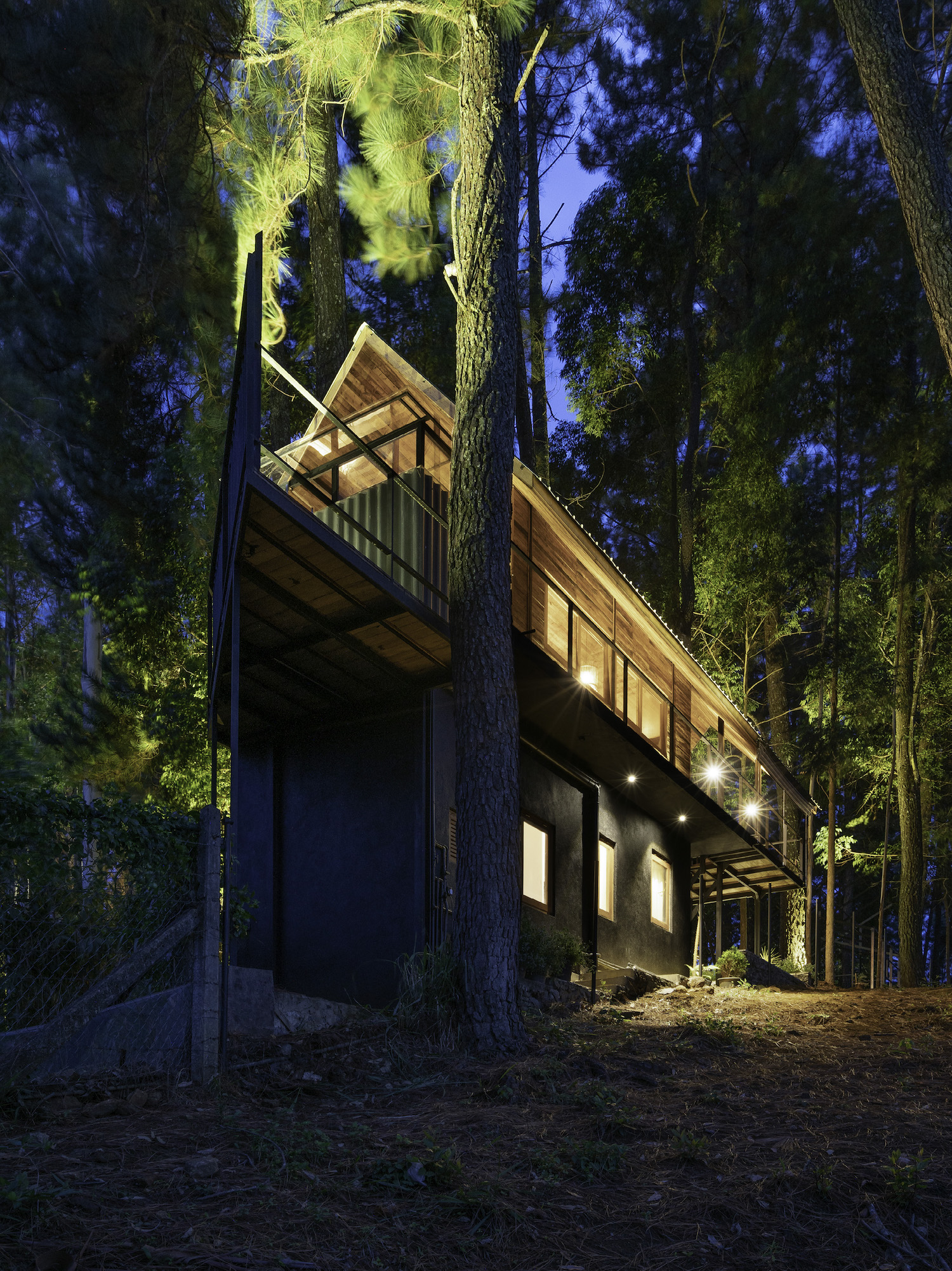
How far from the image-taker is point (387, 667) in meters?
9.90

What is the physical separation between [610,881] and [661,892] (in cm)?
248

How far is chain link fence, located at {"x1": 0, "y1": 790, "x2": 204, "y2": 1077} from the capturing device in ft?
17.7

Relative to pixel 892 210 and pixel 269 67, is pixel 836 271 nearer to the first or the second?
pixel 892 210

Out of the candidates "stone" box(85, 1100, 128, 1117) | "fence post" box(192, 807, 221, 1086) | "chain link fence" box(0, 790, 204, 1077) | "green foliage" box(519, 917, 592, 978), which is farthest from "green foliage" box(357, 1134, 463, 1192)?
"green foliage" box(519, 917, 592, 978)

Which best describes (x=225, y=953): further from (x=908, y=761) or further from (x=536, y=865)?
(x=908, y=761)

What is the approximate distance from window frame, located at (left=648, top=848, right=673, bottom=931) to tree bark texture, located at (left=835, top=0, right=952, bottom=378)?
29.5 ft

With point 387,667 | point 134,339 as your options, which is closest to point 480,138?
point 387,667

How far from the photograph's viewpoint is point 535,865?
11.8m

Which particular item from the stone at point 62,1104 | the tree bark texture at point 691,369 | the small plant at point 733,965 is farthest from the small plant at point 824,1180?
the tree bark texture at point 691,369

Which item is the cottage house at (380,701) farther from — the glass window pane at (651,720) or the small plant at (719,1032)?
the small plant at (719,1032)

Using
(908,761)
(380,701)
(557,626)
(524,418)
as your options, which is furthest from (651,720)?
(524,418)

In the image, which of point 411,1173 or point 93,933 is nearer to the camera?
point 411,1173

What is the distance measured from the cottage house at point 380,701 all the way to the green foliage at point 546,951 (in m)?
0.32

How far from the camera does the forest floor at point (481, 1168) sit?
3830mm
